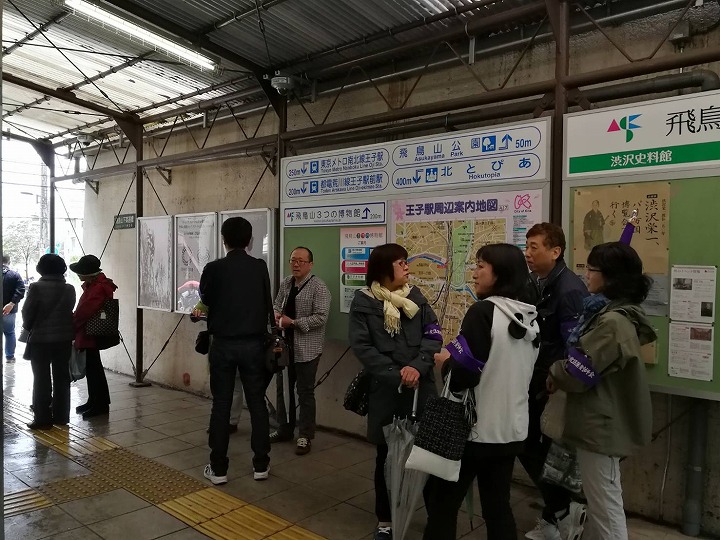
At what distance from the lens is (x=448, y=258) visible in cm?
380

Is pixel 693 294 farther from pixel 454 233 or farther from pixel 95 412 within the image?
pixel 95 412

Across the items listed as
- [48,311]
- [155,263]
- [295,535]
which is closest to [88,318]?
[48,311]

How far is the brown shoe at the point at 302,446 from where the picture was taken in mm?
4379

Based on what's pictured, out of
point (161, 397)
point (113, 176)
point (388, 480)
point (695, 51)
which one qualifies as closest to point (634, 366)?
point (388, 480)

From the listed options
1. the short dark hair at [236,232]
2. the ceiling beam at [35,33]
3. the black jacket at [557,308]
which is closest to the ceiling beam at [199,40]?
the ceiling beam at [35,33]

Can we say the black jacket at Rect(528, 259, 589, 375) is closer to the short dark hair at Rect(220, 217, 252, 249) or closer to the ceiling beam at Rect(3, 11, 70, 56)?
the short dark hair at Rect(220, 217, 252, 249)

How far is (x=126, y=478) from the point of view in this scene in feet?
12.8

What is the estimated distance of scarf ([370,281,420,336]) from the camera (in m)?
2.70

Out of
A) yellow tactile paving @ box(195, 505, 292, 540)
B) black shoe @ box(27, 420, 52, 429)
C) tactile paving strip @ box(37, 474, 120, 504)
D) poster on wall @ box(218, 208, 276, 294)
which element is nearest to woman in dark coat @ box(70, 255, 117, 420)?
black shoe @ box(27, 420, 52, 429)

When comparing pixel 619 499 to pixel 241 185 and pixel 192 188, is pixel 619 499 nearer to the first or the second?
pixel 241 185

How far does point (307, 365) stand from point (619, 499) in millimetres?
2619

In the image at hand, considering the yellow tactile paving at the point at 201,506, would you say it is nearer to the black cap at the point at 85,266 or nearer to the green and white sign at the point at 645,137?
the black cap at the point at 85,266

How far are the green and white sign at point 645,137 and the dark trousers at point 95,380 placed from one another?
4.80m

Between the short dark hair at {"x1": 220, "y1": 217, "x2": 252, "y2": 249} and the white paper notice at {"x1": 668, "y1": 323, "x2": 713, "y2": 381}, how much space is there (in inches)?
105
